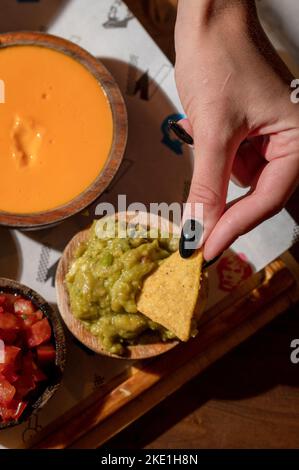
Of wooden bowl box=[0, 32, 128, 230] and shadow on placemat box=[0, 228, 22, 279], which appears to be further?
shadow on placemat box=[0, 228, 22, 279]

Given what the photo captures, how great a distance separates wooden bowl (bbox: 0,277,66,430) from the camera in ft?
6.37

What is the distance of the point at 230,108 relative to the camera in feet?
5.75

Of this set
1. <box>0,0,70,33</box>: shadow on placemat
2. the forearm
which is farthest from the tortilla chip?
<box>0,0,70,33</box>: shadow on placemat

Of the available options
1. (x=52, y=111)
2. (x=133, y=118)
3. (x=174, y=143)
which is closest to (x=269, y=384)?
(x=174, y=143)

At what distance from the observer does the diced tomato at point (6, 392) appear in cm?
188

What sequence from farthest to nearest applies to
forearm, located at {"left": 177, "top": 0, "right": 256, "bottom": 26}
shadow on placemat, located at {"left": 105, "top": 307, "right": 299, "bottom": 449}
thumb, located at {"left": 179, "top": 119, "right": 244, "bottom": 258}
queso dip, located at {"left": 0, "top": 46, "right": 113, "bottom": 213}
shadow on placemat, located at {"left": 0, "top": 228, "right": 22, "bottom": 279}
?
shadow on placemat, located at {"left": 105, "top": 307, "right": 299, "bottom": 449}
shadow on placemat, located at {"left": 0, "top": 228, "right": 22, "bottom": 279}
queso dip, located at {"left": 0, "top": 46, "right": 113, "bottom": 213}
forearm, located at {"left": 177, "top": 0, "right": 256, "bottom": 26}
thumb, located at {"left": 179, "top": 119, "right": 244, "bottom": 258}

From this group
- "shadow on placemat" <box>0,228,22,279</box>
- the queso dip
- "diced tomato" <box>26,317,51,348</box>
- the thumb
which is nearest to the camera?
the thumb

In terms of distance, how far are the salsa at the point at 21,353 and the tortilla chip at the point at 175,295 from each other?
382 mm

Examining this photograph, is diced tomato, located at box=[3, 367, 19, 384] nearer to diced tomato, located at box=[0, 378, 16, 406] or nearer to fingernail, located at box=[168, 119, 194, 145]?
diced tomato, located at box=[0, 378, 16, 406]

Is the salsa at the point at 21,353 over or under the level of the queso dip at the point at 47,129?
under

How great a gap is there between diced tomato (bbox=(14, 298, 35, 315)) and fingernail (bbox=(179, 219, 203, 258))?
59cm

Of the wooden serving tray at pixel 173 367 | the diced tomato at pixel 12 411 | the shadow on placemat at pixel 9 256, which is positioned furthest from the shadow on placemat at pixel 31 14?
the diced tomato at pixel 12 411

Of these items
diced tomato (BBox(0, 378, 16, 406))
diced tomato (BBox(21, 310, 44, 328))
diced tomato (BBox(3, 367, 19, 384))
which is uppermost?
diced tomato (BBox(21, 310, 44, 328))

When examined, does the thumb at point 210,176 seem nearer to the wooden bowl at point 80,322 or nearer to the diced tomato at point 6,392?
the wooden bowl at point 80,322
